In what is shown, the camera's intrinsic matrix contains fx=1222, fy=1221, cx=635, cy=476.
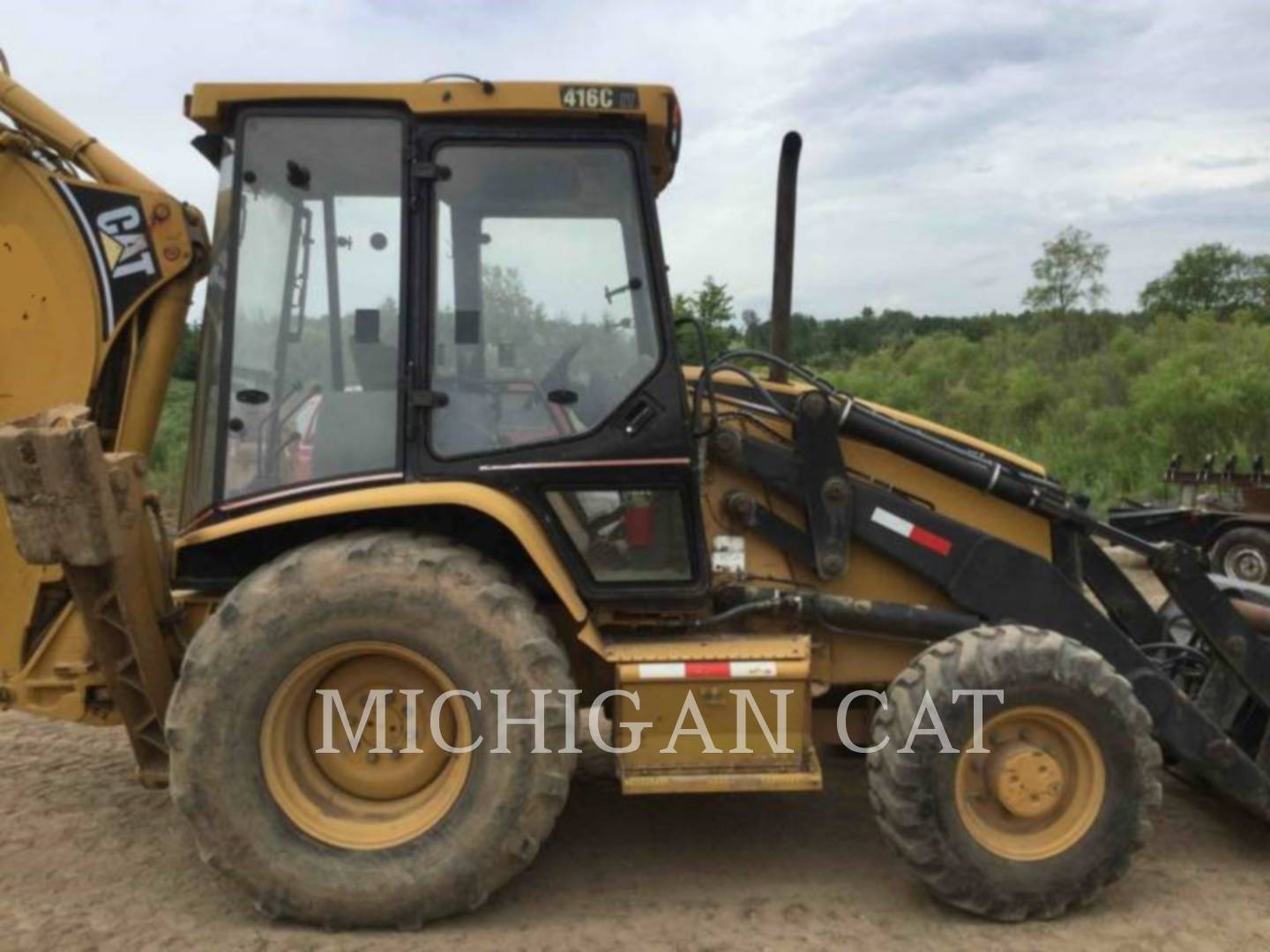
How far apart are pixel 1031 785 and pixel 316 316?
9.07 feet

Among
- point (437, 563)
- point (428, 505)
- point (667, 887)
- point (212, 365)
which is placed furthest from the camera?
point (667, 887)

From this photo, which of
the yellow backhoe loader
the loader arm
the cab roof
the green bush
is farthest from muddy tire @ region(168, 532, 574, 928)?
the green bush

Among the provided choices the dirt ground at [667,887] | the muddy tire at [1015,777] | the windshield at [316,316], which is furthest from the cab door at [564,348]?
the dirt ground at [667,887]

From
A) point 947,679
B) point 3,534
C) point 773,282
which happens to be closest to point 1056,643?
point 947,679

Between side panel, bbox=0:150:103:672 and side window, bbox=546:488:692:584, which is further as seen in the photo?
side panel, bbox=0:150:103:672

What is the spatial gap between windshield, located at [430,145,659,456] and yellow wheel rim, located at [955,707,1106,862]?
1.67 m

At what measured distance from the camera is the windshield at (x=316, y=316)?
3.91 metres

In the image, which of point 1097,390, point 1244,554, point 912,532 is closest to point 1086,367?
point 1097,390

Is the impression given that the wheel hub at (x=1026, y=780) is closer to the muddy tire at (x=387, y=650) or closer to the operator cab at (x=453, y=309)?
the operator cab at (x=453, y=309)

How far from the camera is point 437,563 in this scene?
3762 millimetres

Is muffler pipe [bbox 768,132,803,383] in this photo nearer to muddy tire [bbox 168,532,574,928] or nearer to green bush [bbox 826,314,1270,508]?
muddy tire [bbox 168,532,574,928]

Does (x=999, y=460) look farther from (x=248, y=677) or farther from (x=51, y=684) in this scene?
(x=51, y=684)

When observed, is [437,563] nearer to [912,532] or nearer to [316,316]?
[316,316]

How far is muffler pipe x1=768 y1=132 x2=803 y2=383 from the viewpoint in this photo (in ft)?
14.0
